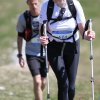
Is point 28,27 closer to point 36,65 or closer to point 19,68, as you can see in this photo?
point 36,65

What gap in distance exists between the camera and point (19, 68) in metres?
18.6

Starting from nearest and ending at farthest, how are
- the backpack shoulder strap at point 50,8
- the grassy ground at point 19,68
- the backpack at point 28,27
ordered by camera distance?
the backpack shoulder strap at point 50,8 < the backpack at point 28,27 < the grassy ground at point 19,68

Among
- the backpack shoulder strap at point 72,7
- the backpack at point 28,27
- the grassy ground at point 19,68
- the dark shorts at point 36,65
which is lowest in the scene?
the grassy ground at point 19,68

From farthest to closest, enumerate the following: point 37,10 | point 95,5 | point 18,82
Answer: point 95,5 → point 18,82 → point 37,10

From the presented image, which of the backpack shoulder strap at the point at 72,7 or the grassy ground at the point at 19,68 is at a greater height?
the backpack shoulder strap at the point at 72,7

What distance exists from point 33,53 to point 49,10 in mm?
1837

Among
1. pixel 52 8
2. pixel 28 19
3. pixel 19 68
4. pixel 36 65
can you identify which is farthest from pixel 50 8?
pixel 19 68

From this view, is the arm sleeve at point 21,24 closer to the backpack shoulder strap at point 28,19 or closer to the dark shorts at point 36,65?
the backpack shoulder strap at point 28,19

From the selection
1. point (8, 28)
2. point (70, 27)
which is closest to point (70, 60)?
point (70, 27)

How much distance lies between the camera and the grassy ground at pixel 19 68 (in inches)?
583

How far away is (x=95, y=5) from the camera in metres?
32.2

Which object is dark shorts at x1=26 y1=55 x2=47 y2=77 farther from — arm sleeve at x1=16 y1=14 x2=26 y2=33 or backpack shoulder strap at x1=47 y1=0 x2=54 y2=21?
backpack shoulder strap at x1=47 y1=0 x2=54 y2=21

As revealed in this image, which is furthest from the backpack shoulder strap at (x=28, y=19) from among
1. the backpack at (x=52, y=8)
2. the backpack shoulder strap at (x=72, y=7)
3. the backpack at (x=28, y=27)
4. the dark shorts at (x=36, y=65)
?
the backpack shoulder strap at (x=72, y=7)

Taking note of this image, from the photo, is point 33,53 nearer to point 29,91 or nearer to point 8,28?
point 29,91
